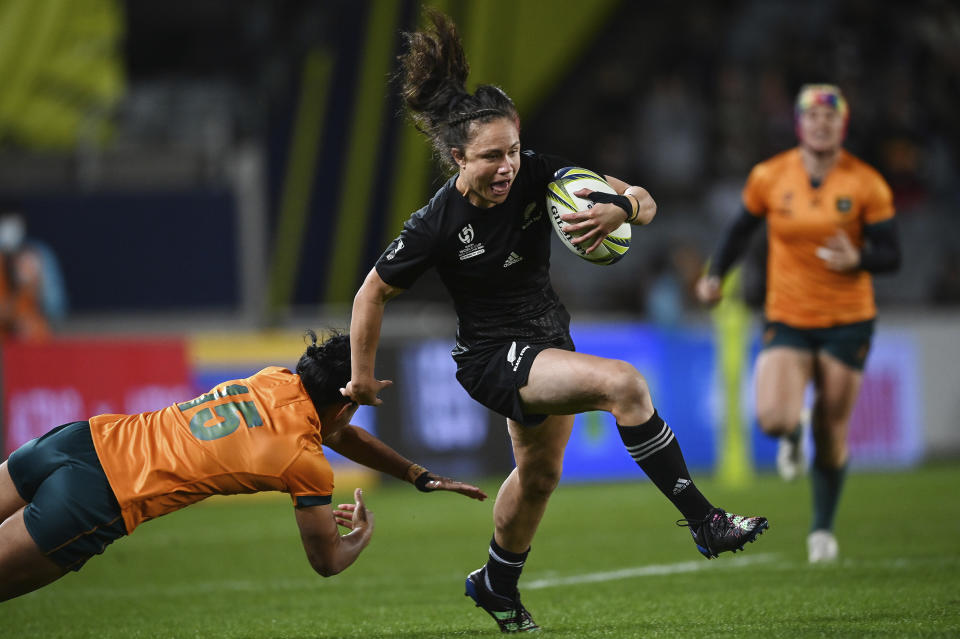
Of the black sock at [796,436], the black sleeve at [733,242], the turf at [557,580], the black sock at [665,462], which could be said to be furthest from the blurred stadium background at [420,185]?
the black sock at [665,462]

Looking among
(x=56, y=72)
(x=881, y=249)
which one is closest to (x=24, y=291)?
(x=56, y=72)

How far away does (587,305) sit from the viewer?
55.7ft

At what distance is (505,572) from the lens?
18.1 ft

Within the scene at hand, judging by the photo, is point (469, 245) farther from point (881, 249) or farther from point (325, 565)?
point (881, 249)

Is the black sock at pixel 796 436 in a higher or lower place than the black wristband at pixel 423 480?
lower

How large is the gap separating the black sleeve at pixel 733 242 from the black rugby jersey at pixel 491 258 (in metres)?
2.77

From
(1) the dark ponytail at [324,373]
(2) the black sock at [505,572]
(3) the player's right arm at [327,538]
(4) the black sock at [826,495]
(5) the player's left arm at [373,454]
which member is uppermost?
→ (1) the dark ponytail at [324,373]

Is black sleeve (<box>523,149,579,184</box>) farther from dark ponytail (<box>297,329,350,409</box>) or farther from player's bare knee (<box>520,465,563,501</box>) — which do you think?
player's bare knee (<box>520,465,563,501</box>)

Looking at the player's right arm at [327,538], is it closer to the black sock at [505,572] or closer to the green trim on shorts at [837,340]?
the black sock at [505,572]

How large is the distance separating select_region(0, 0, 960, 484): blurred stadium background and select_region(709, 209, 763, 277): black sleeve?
474cm

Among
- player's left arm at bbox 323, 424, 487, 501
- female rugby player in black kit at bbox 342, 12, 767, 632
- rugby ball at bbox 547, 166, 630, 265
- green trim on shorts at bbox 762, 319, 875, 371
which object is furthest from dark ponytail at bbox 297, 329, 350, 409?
green trim on shorts at bbox 762, 319, 875, 371

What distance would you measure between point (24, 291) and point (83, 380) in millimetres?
1980

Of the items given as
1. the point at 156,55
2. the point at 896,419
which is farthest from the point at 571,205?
the point at 156,55

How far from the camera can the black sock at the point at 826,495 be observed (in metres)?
7.46
